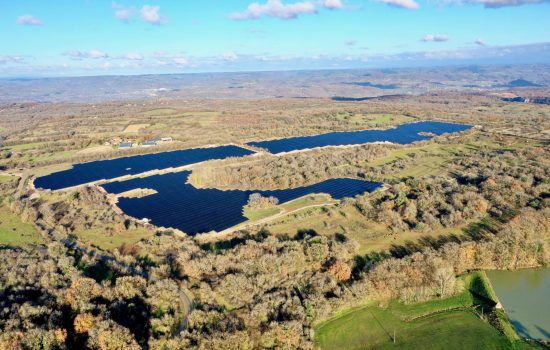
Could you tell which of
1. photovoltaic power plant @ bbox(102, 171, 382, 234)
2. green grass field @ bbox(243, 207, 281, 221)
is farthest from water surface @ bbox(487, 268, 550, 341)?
green grass field @ bbox(243, 207, 281, 221)

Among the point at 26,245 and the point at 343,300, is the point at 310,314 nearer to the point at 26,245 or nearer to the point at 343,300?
the point at 343,300

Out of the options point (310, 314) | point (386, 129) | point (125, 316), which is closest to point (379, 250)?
point (310, 314)

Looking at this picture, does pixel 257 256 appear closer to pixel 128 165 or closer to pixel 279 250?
pixel 279 250

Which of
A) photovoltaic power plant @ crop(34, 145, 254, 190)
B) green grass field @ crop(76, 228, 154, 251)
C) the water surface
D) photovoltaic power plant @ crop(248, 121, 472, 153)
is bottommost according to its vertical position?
the water surface

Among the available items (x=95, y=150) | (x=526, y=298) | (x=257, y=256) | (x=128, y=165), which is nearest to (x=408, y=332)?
(x=526, y=298)

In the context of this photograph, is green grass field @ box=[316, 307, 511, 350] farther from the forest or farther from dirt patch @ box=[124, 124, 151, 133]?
dirt patch @ box=[124, 124, 151, 133]

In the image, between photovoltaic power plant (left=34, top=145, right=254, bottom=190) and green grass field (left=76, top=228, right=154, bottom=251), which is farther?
photovoltaic power plant (left=34, top=145, right=254, bottom=190)
